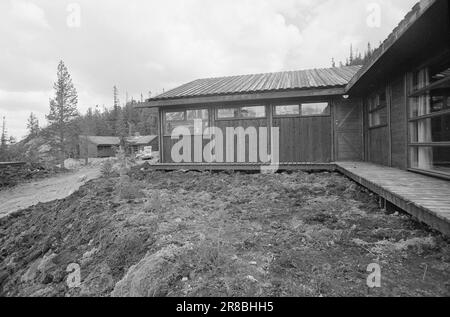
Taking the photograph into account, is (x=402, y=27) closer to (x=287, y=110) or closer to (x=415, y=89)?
(x=415, y=89)

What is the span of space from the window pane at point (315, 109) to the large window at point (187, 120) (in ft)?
11.3

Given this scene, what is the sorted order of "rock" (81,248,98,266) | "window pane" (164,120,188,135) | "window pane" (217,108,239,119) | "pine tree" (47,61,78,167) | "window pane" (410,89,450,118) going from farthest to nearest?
1. "pine tree" (47,61,78,167)
2. "window pane" (164,120,188,135)
3. "window pane" (217,108,239,119)
4. "window pane" (410,89,450,118)
5. "rock" (81,248,98,266)

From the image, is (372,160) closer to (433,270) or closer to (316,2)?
(433,270)

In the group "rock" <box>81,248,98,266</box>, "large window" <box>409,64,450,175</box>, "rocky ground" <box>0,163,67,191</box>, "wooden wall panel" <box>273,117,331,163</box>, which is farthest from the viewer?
"rocky ground" <box>0,163,67,191</box>

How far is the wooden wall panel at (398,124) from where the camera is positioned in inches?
207

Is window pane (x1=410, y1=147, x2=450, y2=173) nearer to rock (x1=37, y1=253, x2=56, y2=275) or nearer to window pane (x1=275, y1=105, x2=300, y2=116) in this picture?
window pane (x1=275, y1=105, x2=300, y2=116)

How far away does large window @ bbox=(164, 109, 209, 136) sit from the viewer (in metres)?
8.92

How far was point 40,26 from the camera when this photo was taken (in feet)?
28.6

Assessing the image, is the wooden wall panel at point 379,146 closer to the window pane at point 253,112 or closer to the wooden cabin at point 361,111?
the wooden cabin at point 361,111

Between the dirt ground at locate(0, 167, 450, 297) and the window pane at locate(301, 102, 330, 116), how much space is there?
337 centimetres

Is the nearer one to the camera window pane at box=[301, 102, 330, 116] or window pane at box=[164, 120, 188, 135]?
window pane at box=[301, 102, 330, 116]

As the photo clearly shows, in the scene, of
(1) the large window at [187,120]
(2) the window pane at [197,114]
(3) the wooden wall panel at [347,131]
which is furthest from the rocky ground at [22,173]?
(3) the wooden wall panel at [347,131]

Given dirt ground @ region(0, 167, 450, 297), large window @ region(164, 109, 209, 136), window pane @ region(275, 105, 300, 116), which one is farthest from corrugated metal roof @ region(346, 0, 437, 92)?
large window @ region(164, 109, 209, 136)

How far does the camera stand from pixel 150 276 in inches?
89.4
